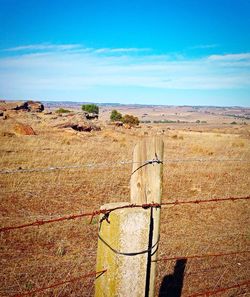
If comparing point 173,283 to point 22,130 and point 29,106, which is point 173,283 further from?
point 29,106

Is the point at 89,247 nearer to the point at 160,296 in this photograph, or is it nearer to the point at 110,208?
the point at 160,296

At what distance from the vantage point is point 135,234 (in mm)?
1948

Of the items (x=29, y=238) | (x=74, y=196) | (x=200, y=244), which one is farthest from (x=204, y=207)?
(x=29, y=238)

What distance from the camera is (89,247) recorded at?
17.9 feet

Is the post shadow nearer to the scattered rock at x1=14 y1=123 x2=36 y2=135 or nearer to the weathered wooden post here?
the weathered wooden post

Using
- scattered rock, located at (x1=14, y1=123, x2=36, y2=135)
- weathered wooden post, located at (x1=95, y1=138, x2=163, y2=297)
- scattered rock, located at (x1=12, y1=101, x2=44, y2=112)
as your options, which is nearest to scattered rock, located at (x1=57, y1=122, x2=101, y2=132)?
scattered rock, located at (x1=14, y1=123, x2=36, y2=135)

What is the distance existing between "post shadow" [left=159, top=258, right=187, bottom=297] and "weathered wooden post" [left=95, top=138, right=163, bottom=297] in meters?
2.42

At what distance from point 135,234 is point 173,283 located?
3.08 m

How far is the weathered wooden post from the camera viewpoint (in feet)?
6.30

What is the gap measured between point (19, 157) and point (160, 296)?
996 cm

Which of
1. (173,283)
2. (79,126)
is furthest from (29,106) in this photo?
(173,283)

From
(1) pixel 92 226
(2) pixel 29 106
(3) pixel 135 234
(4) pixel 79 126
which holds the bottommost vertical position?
(1) pixel 92 226

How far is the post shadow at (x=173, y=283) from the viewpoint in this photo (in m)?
4.32

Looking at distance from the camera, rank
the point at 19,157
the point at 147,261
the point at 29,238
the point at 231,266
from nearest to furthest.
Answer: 1. the point at 147,261
2. the point at 231,266
3. the point at 29,238
4. the point at 19,157
